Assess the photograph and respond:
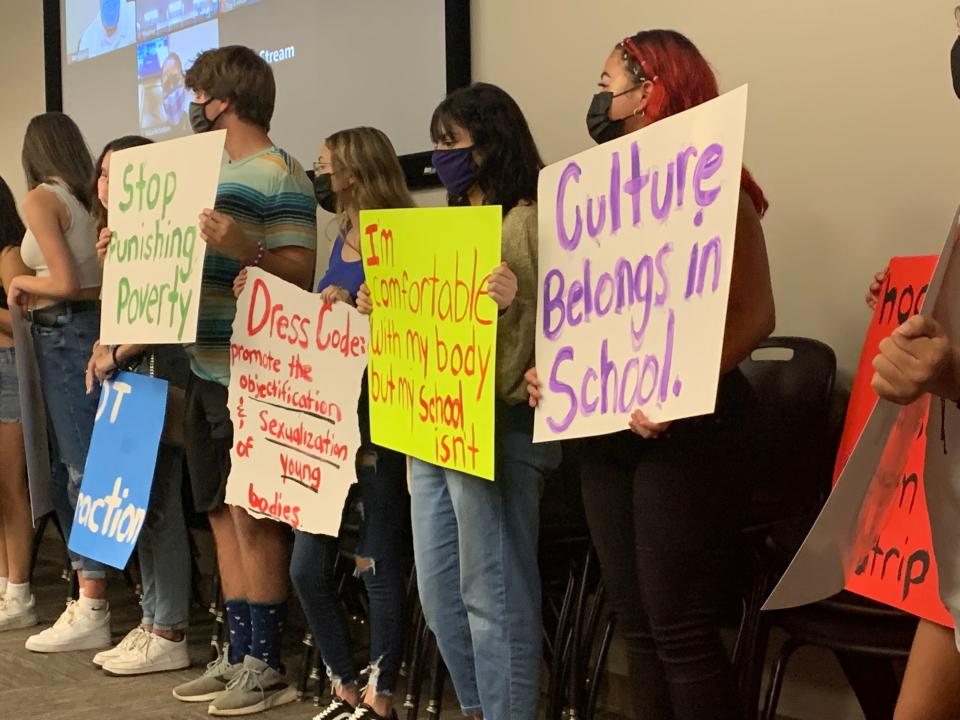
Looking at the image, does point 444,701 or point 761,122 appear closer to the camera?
point 761,122

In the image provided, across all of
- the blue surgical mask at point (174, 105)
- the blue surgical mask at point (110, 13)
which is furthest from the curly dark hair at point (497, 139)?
the blue surgical mask at point (110, 13)

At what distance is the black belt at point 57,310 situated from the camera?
3.30m

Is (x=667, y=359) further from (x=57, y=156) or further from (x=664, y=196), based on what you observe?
(x=57, y=156)

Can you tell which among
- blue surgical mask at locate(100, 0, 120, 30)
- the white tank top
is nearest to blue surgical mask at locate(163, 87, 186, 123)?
blue surgical mask at locate(100, 0, 120, 30)

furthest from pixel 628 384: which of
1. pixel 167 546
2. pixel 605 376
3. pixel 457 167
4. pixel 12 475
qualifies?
pixel 12 475

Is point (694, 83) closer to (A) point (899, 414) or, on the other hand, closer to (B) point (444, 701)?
(A) point (899, 414)

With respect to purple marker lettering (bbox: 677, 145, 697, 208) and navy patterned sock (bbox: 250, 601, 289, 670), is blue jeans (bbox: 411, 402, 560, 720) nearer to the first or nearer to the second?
purple marker lettering (bbox: 677, 145, 697, 208)

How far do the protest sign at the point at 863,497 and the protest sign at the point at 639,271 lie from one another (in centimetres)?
29

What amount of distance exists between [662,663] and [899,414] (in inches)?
28.9

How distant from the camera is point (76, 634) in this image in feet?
11.2

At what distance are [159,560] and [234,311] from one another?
0.85m

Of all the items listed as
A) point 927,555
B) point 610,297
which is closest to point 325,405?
point 610,297

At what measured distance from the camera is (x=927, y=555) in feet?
5.25

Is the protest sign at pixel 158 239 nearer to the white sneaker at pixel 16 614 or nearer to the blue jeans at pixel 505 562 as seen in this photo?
the blue jeans at pixel 505 562
